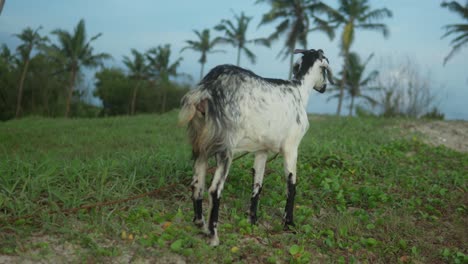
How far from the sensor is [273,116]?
14.1 feet

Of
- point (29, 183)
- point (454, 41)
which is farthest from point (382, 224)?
point (454, 41)

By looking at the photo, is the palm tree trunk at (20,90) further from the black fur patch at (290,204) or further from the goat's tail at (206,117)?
the goat's tail at (206,117)

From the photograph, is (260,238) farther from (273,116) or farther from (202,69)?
(202,69)

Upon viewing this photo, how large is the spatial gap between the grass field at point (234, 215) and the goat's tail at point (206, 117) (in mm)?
1042

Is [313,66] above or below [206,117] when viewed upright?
above

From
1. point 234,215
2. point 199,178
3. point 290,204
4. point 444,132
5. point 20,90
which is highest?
point 444,132

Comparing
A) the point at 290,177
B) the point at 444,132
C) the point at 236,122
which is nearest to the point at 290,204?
the point at 290,177

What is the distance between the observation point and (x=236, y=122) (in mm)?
4055

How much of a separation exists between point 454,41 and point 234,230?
27328 mm

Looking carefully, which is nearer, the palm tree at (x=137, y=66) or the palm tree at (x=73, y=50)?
the palm tree at (x=73, y=50)

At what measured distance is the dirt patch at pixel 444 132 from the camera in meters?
13.3

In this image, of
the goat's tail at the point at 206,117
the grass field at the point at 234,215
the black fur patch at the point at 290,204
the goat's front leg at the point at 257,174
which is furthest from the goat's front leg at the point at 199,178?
the black fur patch at the point at 290,204

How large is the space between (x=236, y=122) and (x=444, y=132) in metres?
12.9

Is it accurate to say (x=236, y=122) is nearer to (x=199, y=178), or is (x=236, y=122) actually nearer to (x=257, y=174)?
(x=199, y=178)
